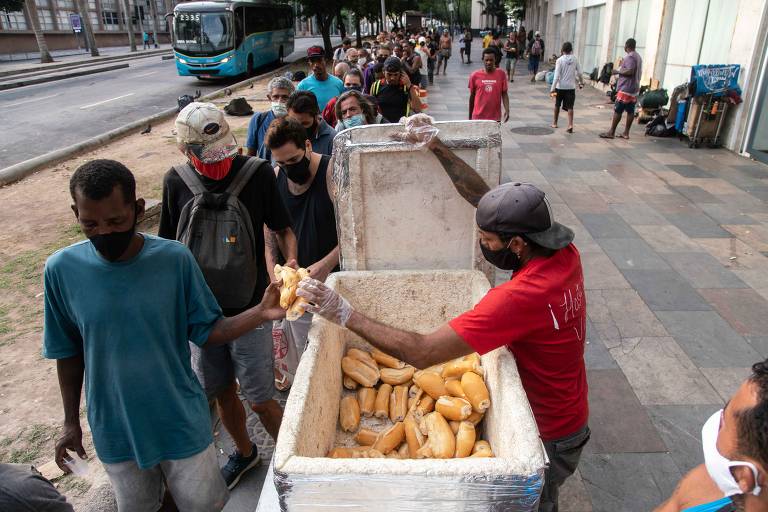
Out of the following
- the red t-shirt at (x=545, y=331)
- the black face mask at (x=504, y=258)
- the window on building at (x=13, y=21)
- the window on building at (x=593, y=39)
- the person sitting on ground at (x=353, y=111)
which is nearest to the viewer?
the red t-shirt at (x=545, y=331)

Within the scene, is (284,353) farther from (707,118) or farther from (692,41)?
(692,41)

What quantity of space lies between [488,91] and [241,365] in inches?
280

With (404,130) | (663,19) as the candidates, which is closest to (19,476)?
(404,130)

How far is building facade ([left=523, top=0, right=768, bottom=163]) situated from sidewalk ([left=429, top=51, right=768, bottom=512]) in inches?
30.2

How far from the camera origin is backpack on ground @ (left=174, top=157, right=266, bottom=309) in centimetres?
262

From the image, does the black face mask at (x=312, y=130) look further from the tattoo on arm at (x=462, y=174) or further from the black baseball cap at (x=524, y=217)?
the black baseball cap at (x=524, y=217)

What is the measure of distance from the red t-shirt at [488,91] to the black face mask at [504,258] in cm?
708

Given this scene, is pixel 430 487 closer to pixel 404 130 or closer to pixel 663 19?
pixel 404 130

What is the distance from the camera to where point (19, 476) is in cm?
150

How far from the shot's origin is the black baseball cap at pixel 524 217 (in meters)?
1.90

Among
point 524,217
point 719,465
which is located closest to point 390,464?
point 719,465

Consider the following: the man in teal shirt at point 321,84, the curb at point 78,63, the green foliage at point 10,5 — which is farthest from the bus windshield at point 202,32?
the man in teal shirt at point 321,84

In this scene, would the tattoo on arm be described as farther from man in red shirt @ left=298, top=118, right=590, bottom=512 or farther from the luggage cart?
the luggage cart

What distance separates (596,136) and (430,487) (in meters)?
11.5
